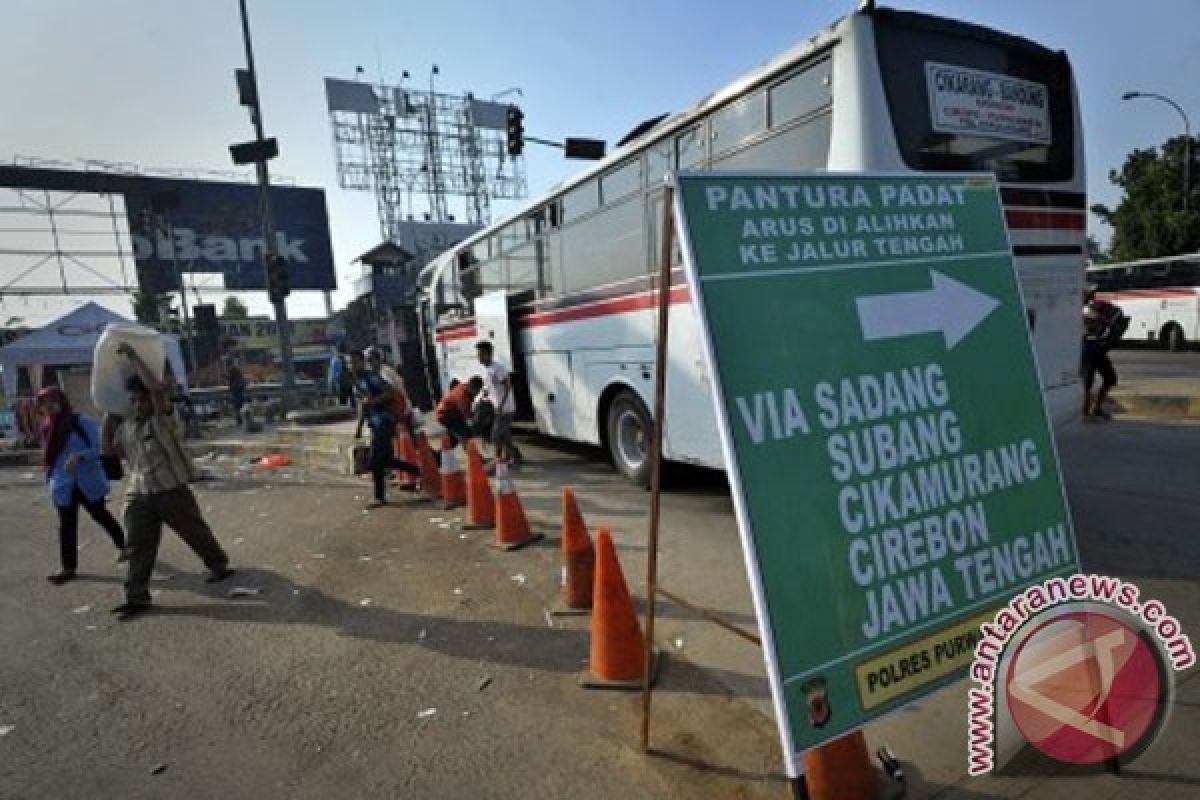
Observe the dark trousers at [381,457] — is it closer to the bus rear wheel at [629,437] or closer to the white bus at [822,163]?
the white bus at [822,163]

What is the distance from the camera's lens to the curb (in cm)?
921

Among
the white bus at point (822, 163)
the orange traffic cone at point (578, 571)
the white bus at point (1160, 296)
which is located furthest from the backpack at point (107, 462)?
the white bus at point (1160, 296)

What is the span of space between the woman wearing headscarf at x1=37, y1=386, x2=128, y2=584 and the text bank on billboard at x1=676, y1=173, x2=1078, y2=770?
234 inches

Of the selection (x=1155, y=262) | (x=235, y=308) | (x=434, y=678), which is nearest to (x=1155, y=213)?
(x=1155, y=262)

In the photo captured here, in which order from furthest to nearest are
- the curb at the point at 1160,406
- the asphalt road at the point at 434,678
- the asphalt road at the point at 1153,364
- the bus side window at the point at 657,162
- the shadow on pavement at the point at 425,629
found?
the asphalt road at the point at 1153,364
the curb at the point at 1160,406
the bus side window at the point at 657,162
the shadow on pavement at the point at 425,629
the asphalt road at the point at 434,678

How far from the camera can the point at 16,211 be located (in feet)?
109

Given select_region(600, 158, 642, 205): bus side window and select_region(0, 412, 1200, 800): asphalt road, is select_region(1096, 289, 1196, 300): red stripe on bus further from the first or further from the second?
select_region(600, 158, 642, 205): bus side window

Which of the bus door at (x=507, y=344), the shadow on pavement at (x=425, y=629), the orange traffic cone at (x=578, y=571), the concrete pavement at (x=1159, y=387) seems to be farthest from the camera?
the bus door at (x=507, y=344)

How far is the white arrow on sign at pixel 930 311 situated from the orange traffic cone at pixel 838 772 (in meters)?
1.42

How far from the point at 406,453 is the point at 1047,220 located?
7.03 m

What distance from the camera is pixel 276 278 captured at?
14.8 m

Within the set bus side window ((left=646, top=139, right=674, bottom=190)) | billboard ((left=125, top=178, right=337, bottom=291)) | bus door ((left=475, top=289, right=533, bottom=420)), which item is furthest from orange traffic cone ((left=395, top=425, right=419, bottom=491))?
billboard ((left=125, top=178, right=337, bottom=291))

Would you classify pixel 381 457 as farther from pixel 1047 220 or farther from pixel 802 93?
pixel 1047 220

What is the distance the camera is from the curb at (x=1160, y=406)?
921 cm
